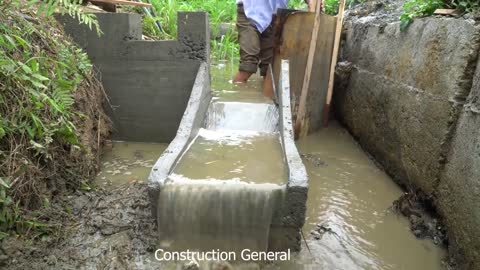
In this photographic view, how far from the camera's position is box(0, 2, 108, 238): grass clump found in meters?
2.97

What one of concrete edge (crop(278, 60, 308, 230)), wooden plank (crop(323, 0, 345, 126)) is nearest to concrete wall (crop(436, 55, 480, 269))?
concrete edge (crop(278, 60, 308, 230))

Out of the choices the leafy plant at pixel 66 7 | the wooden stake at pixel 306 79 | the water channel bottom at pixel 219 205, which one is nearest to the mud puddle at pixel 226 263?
the water channel bottom at pixel 219 205

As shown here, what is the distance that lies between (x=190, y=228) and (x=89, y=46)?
3139mm

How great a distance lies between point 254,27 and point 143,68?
172cm

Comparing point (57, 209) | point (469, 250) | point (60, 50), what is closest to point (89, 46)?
point (60, 50)

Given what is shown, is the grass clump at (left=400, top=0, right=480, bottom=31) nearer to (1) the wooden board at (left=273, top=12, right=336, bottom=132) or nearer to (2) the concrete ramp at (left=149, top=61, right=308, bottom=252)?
(1) the wooden board at (left=273, top=12, right=336, bottom=132)

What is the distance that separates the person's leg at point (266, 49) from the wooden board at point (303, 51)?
0.23 m

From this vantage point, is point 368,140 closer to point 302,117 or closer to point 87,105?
point 302,117

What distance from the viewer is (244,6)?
220 inches

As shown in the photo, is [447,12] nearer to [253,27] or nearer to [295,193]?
[295,193]

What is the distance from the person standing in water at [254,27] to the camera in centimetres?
560

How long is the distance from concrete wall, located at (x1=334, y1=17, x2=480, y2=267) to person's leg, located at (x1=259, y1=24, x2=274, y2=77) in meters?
1.43

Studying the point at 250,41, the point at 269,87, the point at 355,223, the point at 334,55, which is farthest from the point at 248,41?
the point at 355,223

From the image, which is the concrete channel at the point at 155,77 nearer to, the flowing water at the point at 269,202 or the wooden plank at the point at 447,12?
the flowing water at the point at 269,202
